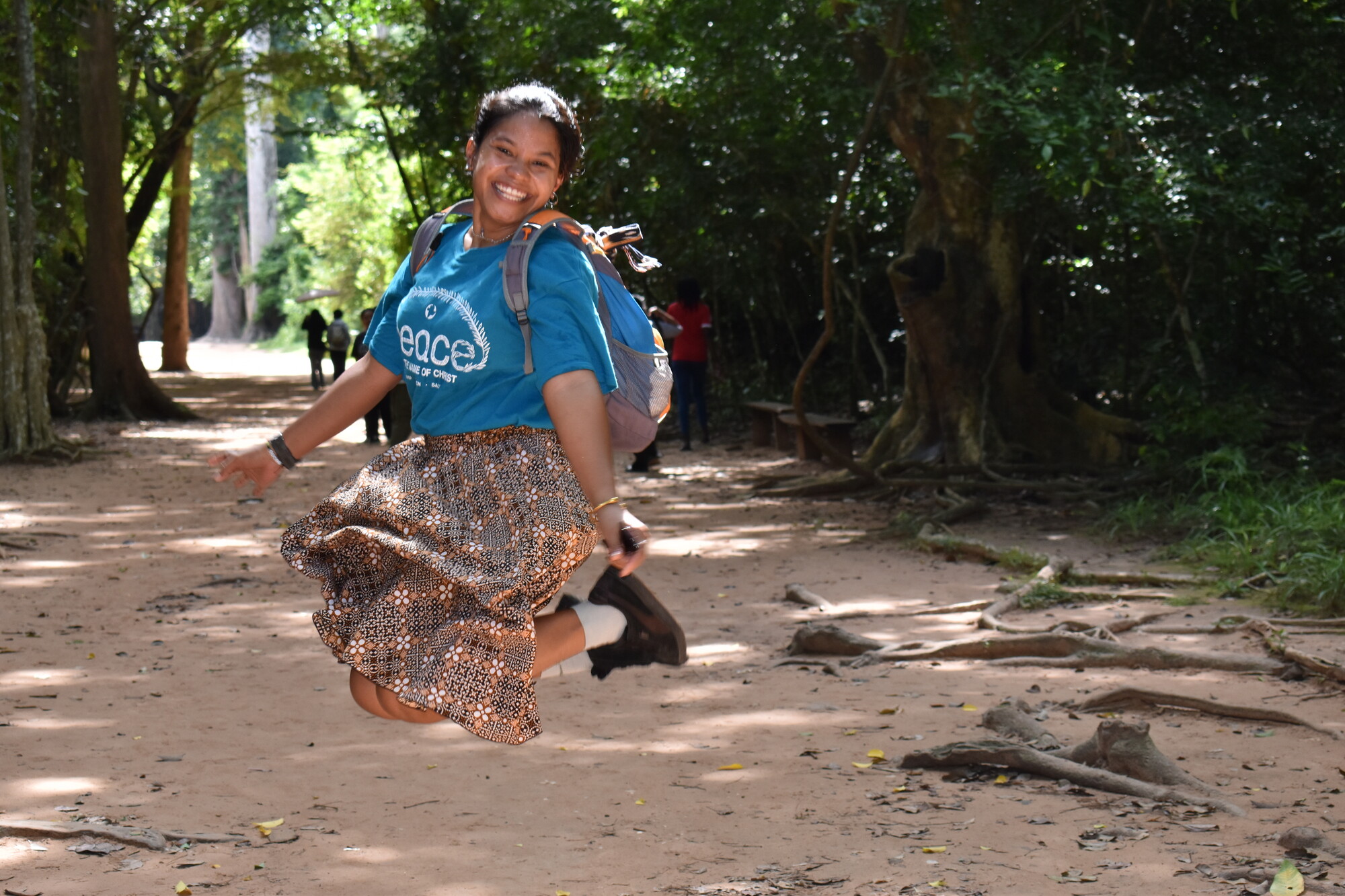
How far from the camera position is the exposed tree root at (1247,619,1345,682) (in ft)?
19.5

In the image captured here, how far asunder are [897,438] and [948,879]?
8.60m

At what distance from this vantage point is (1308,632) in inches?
272

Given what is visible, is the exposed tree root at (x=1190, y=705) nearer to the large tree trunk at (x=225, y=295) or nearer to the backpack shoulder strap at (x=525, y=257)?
the backpack shoulder strap at (x=525, y=257)

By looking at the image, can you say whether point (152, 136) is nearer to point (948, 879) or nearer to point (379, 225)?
point (379, 225)

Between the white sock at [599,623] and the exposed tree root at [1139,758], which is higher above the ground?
the white sock at [599,623]

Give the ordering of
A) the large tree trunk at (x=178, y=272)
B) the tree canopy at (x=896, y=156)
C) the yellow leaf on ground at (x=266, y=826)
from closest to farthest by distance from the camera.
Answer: the yellow leaf on ground at (x=266, y=826) → the tree canopy at (x=896, y=156) → the large tree trunk at (x=178, y=272)

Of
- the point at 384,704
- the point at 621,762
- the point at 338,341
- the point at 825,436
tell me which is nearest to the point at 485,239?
the point at 384,704

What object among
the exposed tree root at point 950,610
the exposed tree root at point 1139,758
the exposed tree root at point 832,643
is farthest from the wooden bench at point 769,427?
the exposed tree root at point 1139,758

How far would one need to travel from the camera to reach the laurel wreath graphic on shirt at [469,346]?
296cm

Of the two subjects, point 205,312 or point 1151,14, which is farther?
point 205,312

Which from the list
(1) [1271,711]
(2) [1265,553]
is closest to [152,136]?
(2) [1265,553]

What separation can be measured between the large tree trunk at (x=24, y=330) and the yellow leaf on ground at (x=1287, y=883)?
12.6m

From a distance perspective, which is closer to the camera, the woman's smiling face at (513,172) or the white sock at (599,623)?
the woman's smiling face at (513,172)

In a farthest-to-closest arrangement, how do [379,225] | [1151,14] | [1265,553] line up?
[379,225], [1151,14], [1265,553]
